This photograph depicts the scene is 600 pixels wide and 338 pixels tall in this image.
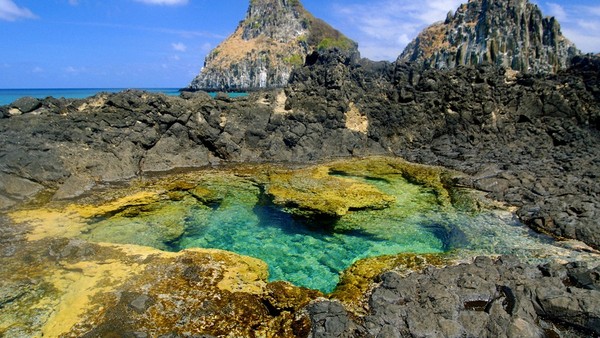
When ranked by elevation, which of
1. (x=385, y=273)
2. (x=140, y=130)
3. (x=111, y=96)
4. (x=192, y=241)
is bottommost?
(x=192, y=241)

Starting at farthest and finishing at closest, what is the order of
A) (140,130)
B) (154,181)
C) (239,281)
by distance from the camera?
(140,130), (154,181), (239,281)

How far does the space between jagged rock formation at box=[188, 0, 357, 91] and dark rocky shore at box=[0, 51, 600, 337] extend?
116764 millimetres

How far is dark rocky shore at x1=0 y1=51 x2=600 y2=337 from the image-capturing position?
420 inches

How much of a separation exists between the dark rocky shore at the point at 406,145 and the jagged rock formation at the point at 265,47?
383ft

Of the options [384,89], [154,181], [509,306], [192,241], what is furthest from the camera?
[384,89]

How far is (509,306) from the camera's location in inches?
427

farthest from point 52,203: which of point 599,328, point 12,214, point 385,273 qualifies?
point 599,328

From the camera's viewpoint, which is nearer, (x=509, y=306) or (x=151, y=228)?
(x=509, y=306)

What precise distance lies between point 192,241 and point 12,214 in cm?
868

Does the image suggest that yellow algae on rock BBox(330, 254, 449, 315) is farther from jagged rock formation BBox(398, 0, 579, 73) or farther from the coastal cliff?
jagged rock formation BBox(398, 0, 579, 73)

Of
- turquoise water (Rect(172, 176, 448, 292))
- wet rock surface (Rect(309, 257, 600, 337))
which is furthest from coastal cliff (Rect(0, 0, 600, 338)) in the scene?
Answer: turquoise water (Rect(172, 176, 448, 292))

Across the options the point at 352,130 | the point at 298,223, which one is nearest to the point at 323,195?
the point at 298,223

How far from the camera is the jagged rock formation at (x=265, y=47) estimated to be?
152m

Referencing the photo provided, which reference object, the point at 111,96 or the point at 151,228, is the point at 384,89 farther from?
the point at 151,228
